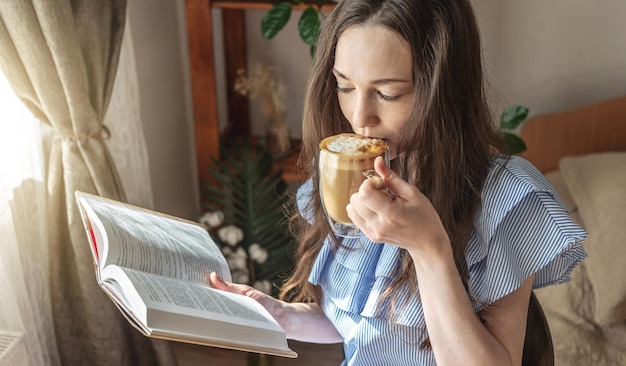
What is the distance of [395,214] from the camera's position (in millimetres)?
972

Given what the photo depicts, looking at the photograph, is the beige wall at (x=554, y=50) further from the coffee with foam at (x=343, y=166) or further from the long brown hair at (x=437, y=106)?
the coffee with foam at (x=343, y=166)

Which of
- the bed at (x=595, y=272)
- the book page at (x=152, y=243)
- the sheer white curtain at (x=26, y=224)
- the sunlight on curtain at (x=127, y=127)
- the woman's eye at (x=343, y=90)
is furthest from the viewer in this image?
the sunlight on curtain at (x=127, y=127)

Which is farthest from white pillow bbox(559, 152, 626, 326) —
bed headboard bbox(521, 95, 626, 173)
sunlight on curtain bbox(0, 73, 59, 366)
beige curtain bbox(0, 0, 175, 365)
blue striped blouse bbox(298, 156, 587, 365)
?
sunlight on curtain bbox(0, 73, 59, 366)

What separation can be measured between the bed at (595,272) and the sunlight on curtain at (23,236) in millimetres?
1236

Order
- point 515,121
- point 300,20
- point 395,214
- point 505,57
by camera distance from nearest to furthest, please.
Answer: point 395,214, point 300,20, point 515,121, point 505,57

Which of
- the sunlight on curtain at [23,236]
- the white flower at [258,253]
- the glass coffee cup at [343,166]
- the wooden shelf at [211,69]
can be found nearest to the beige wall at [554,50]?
the wooden shelf at [211,69]

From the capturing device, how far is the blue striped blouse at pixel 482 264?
1148 millimetres

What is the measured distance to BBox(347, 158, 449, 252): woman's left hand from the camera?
0.97 m

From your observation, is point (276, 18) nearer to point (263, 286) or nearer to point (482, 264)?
point (263, 286)

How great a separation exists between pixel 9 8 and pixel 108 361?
0.91 metres

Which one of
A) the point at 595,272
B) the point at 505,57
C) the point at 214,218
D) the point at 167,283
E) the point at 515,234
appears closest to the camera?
the point at 167,283

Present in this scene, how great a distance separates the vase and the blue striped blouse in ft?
2.28

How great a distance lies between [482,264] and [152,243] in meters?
0.54

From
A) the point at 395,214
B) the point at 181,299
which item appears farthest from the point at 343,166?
the point at 181,299
